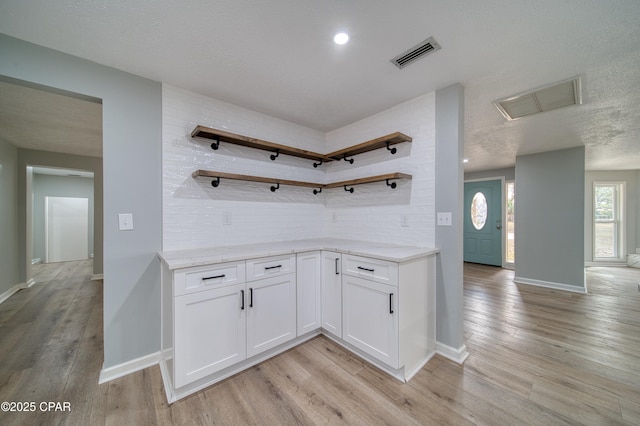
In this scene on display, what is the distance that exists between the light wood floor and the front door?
297 centimetres

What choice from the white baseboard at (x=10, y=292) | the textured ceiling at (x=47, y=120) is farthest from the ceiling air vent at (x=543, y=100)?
the white baseboard at (x=10, y=292)

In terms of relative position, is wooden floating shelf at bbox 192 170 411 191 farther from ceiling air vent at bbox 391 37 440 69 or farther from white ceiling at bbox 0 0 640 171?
ceiling air vent at bbox 391 37 440 69

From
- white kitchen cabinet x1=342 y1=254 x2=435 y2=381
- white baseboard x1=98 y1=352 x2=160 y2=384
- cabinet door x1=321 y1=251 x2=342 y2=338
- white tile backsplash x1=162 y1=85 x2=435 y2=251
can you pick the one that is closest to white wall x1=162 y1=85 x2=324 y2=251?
white tile backsplash x1=162 y1=85 x2=435 y2=251

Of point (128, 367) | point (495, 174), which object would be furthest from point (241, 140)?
point (495, 174)

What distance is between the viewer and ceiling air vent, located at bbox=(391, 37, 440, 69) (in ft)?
5.29

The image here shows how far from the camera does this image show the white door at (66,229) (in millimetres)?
6141

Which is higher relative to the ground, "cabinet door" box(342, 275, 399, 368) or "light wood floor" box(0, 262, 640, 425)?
"cabinet door" box(342, 275, 399, 368)

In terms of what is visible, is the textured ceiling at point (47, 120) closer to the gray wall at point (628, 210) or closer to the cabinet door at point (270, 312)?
the cabinet door at point (270, 312)

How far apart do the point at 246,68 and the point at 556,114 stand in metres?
3.35

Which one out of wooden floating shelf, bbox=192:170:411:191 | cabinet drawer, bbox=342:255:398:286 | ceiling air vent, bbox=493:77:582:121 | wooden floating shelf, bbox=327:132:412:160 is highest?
ceiling air vent, bbox=493:77:582:121

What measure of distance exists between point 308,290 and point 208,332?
920 mm

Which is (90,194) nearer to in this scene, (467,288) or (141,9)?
(141,9)

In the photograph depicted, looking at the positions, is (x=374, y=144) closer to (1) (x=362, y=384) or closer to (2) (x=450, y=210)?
(2) (x=450, y=210)

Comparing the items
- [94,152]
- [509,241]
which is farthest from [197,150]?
[509,241]
